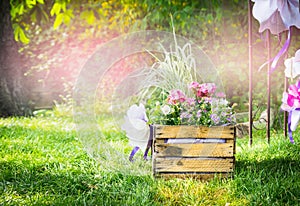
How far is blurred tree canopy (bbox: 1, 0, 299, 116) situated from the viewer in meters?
4.91

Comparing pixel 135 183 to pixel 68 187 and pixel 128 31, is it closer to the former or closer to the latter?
pixel 68 187

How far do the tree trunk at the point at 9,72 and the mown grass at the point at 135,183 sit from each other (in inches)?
90.7

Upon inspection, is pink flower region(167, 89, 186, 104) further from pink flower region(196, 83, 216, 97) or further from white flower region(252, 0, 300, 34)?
white flower region(252, 0, 300, 34)

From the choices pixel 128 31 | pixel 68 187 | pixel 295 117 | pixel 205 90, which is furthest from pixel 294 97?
pixel 128 31

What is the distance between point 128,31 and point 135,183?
4001mm

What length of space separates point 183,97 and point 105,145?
86 centimetres

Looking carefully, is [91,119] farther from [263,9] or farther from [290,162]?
[263,9]

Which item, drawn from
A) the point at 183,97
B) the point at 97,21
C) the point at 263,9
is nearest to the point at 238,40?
the point at 97,21

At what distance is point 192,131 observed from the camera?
7.08ft

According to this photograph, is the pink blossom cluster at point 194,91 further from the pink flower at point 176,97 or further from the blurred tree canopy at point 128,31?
the blurred tree canopy at point 128,31

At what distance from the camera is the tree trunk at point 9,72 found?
514 centimetres

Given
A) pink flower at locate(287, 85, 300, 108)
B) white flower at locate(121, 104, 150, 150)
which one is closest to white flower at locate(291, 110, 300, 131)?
pink flower at locate(287, 85, 300, 108)

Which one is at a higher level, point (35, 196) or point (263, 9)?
point (263, 9)

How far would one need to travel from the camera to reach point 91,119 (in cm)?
314
